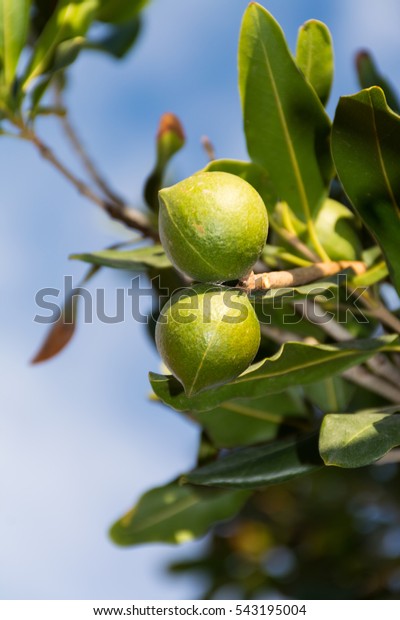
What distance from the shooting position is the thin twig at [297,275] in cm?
123

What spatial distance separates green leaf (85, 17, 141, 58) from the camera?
270cm

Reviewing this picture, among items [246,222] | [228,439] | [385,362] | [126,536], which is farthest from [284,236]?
[126,536]

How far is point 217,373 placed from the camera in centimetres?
118

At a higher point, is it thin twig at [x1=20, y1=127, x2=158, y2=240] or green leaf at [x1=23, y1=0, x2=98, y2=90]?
green leaf at [x1=23, y1=0, x2=98, y2=90]

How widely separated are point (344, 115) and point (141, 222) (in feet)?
2.42

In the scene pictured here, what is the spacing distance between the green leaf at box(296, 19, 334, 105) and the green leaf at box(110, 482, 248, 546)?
3.82ft

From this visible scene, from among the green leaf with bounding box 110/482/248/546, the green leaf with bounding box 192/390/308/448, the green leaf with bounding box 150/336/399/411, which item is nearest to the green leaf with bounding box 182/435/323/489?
the green leaf with bounding box 150/336/399/411

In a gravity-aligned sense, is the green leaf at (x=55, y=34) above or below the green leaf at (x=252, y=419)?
above

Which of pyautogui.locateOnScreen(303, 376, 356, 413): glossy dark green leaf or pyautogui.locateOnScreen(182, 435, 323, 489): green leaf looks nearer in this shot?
pyautogui.locateOnScreen(182, 435, 323, 489): green leaf

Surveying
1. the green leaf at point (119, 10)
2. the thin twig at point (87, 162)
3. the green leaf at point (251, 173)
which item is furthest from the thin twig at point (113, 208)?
the green leaf at point (119, 10)

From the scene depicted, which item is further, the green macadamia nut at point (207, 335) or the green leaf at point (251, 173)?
the green leaf at point (251, 173)

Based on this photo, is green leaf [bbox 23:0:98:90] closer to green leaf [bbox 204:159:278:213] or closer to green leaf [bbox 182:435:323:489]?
green leaf [bbox 204:159:278:213]

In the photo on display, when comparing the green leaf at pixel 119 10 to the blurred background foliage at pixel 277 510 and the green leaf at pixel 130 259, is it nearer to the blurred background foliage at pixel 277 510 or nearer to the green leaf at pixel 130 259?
the blurred background foliage at pixel 277 510

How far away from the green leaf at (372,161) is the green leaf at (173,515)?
1.00 meters
